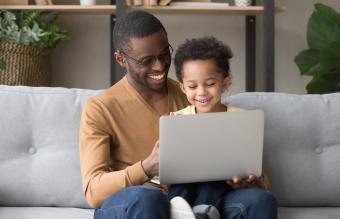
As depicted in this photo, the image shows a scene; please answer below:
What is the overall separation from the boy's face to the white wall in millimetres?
1591

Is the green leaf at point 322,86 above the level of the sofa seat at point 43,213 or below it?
above

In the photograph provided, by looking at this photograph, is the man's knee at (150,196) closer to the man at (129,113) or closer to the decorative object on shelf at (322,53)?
the man at (129,113)

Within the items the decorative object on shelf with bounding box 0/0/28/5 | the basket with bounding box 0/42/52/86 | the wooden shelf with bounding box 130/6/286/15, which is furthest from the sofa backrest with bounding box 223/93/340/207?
the decorative object on shelf with bounding box 0/0/28/5

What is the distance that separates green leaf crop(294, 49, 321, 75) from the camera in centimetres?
299

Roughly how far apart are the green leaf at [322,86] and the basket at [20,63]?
51.8 inches

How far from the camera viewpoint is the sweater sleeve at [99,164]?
1529mm

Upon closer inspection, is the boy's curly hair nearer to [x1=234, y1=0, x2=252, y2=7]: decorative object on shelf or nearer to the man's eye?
the man's eye

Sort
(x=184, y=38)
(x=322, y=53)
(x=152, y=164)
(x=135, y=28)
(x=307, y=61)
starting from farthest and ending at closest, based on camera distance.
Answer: (x=184, y=38) → (x=307, y=61) → (x=322, y=53) → (x=135, y=28) → (x=152, y=164)

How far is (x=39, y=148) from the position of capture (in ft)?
6.32

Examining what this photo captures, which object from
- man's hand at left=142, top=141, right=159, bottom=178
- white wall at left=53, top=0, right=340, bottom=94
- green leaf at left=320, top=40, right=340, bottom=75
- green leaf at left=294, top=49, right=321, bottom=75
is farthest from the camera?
white wall at left=53, top=0, right=340, bottom=94

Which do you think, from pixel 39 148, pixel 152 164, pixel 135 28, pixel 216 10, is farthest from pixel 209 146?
pixel 216 10

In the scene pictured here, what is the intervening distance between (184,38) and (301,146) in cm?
142

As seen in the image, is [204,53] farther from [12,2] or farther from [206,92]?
[12,2]

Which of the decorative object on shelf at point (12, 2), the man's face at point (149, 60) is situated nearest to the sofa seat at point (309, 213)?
the man's face at point (149, 60)
